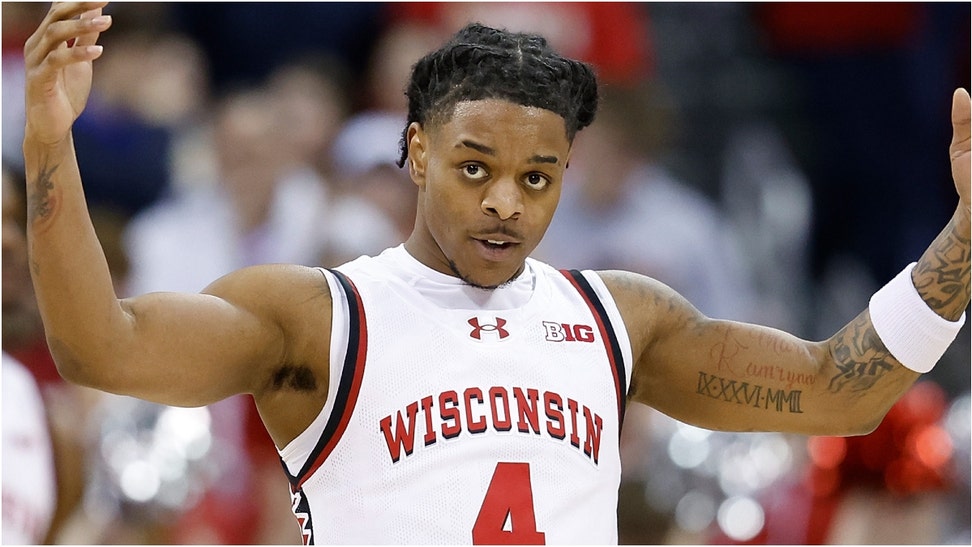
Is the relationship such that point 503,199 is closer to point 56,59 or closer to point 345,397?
point 345,397

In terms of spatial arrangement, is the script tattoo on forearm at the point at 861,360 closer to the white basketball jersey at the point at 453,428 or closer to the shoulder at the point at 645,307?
the shoulder at the point at 645,307

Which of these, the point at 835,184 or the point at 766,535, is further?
the point at 835,184

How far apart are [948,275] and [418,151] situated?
1430 mm

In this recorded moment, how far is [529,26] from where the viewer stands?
816 centimetres

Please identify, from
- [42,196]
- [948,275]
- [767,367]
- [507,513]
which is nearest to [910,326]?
[948,275]

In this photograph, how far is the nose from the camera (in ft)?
11.7

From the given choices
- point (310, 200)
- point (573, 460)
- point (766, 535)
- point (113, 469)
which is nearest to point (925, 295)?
point (573, 460)

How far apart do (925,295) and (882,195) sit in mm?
5221

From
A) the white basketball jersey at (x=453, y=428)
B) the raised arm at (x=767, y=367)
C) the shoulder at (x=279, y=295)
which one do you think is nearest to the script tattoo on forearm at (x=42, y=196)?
the shoulder at (x=279, y=295)

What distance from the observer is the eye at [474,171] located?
3.62 meters

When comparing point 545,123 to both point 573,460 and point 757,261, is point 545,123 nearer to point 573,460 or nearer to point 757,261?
point 573,460

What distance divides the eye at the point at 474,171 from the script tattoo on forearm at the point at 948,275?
122 centimetres

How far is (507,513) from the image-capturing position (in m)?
3.55

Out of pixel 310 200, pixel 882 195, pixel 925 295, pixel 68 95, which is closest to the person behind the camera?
pixel 68 95
